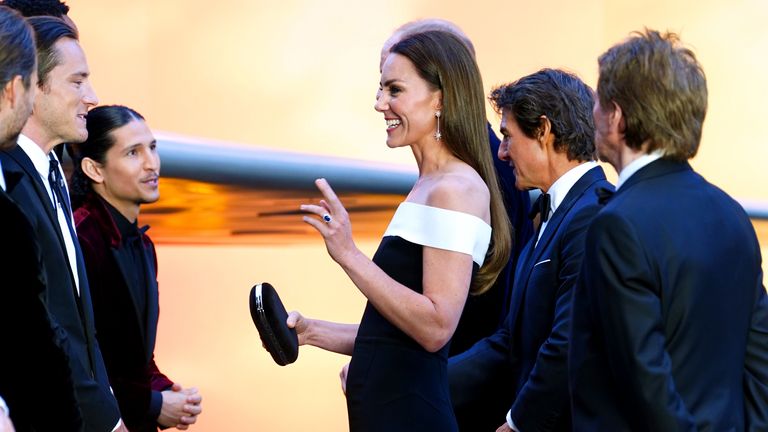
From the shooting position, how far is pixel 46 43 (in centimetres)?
190

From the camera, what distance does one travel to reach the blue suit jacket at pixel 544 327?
1832mm

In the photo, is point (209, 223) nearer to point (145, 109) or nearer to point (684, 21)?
point (145, 109)

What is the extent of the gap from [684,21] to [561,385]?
4.01 m

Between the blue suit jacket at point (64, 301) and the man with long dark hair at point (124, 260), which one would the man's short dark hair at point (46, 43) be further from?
the man with long dark hair at point (124, 260)

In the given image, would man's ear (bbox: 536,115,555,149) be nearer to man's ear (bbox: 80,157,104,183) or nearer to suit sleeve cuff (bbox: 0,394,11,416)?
man's ear (bbox: 80,157,104,183)

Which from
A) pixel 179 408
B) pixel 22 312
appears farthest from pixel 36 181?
pixel 179 408

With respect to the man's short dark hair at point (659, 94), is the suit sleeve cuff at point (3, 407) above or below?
below

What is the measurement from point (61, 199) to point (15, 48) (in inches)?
19.2

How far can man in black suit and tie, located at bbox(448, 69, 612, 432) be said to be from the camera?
6.05 ft

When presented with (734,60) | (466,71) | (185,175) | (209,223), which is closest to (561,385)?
(466,71)

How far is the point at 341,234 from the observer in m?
1.67

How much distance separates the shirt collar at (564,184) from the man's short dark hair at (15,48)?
1.04 meters

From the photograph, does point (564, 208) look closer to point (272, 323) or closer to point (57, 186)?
point (272, 323)

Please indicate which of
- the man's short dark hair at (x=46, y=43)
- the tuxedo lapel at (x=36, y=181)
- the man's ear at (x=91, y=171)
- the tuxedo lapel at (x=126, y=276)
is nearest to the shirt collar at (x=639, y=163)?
the tuxedo lapel at (x=36, y=181)
